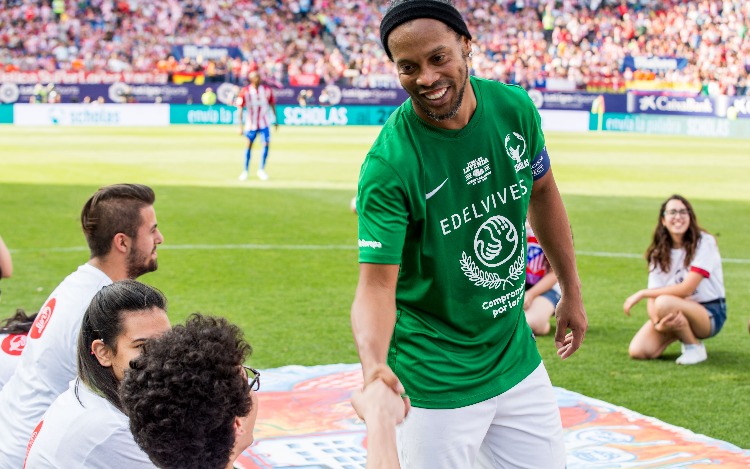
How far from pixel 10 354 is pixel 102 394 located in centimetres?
205

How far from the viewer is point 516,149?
355 cm

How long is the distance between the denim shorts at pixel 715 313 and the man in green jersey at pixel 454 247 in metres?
4.35

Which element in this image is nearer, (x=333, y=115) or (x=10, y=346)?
(x=10, y=346)

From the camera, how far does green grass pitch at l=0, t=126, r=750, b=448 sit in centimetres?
760

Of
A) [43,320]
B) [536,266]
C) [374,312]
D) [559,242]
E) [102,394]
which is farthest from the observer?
[536,266]

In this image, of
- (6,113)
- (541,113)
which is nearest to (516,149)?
(6,113)

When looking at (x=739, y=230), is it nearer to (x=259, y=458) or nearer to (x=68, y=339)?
(x=259, y=458)

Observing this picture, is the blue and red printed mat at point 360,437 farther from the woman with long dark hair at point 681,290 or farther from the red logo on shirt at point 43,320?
the red logo on shirt at point 43,320

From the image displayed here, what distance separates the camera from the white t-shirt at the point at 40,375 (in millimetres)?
4133

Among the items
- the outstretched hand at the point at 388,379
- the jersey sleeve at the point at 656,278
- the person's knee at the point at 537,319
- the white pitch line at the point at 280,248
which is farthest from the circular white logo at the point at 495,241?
the white pitch line at the point at 280,248

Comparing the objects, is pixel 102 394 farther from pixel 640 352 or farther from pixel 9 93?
pixel 9 93

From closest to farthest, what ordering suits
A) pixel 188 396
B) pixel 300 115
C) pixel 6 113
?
1. pixel 188 396
2. pixel 6 113
3. pixel 300 115

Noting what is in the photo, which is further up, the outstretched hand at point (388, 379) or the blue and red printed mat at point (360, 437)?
the outstretched hand at point (388, 379)

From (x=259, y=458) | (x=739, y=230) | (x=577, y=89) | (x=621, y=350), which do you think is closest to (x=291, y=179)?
(x=739, y=230)
